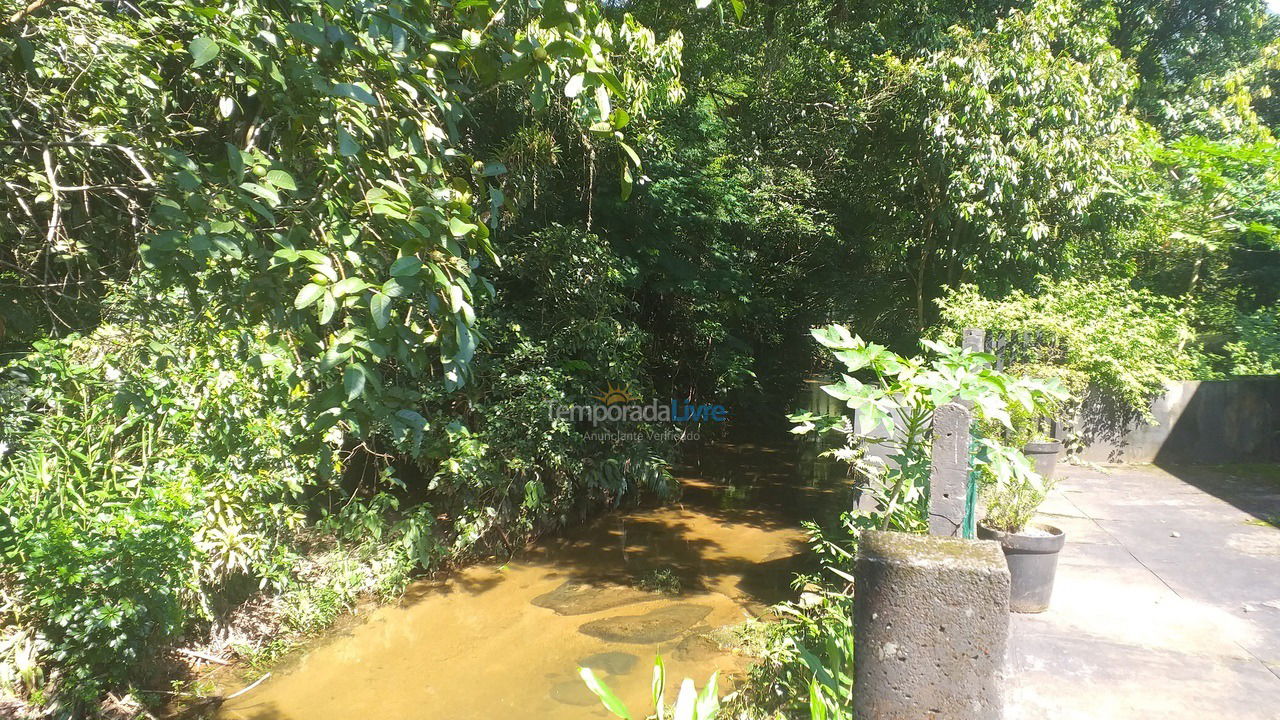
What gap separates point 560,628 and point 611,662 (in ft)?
2.34

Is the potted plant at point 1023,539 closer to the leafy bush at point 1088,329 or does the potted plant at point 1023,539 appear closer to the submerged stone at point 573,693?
the submerged stone at point 573,693

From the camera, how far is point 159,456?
441cm

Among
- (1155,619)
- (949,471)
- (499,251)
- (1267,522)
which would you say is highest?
(499,251)

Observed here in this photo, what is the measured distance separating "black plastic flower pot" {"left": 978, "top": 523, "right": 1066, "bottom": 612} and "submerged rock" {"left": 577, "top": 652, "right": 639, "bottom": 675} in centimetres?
259

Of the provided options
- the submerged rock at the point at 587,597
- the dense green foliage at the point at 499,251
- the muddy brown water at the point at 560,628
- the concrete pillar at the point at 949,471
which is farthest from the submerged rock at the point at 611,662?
the concrete pillar at the point at 949,471

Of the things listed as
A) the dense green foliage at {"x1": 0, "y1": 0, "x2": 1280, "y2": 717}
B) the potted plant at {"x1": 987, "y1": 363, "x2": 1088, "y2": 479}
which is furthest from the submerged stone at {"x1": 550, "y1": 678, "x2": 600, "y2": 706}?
the potted plant at {"x1": 987, "y1": 363, "x2": 1088, "y2": 479}

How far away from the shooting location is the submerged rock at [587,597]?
6.22m

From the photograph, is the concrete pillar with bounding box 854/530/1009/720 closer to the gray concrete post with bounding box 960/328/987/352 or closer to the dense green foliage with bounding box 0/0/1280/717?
the dense green foliage with bounding box 0/0/1280/717

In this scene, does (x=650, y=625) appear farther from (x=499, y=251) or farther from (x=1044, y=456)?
(x=1044, y=456)

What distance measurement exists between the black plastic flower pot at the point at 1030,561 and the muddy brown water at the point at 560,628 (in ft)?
6.13

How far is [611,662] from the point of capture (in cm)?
A: 529

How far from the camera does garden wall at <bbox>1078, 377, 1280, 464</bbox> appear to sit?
311 inches

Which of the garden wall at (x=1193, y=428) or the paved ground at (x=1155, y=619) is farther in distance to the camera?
the garden wall at (x=1193, y=428)

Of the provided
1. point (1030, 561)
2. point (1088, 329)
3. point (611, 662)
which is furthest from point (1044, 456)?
point (611, 662)
